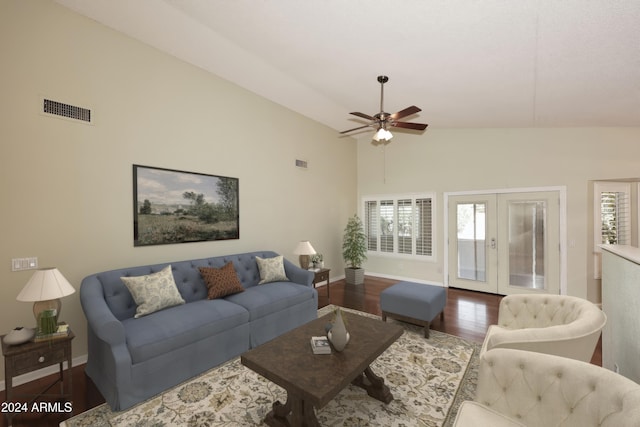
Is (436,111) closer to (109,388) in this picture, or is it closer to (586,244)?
(586,244)

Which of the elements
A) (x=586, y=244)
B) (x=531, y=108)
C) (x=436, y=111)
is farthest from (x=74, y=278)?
(x=586, y=244)

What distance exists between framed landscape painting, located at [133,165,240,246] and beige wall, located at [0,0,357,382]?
0.35 feet

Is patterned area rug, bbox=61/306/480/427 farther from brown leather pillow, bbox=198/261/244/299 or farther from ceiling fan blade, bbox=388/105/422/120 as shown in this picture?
ceiling fan blade, bbox=388/105/422/120

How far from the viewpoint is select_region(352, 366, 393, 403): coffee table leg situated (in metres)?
2.40

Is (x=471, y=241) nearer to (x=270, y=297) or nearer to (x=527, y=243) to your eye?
(x=527, y=243)

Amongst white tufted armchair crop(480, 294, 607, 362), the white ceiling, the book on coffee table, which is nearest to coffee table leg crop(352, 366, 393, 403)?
the book on coffee table

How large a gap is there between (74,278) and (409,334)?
4.00 metres

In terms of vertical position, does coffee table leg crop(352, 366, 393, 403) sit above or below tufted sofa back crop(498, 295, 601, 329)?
below

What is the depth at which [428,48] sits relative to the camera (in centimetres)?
283

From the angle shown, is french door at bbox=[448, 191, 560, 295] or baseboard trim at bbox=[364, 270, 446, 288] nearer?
french door at bbox=[448, 191, 560, 295]

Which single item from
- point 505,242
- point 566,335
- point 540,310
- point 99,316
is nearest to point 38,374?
point 99,316

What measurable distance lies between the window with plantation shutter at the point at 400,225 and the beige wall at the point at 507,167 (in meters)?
0.20

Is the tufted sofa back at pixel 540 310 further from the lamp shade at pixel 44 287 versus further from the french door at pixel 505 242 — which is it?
the lamp shade at pixel 44 287

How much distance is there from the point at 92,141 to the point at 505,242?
6667mm
